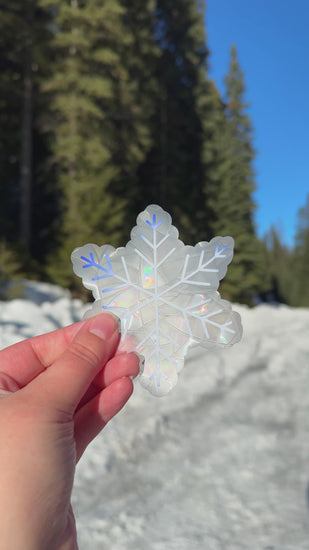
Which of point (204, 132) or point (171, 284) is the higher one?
point (204, 132)

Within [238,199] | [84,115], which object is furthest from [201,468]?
[238,199]

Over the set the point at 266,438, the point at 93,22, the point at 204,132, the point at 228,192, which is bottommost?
the point at 266,438

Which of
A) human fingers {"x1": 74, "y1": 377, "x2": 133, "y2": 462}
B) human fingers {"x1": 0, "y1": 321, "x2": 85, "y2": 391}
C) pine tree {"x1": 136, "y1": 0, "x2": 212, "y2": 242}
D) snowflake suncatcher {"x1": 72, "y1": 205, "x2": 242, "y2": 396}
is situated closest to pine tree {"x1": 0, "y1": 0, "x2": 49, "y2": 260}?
pine tree {"x1": 136, "y1": 0, "x2": 212, "y2": 242}

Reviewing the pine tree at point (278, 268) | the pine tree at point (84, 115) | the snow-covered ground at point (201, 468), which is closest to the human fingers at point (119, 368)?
the snow-covered ground at point (201, 468)

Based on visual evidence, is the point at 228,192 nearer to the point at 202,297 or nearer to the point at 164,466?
the point at 164,466

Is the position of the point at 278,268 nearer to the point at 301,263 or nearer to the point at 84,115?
the point at 301,263

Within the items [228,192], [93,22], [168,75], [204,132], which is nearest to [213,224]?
[228,192]
